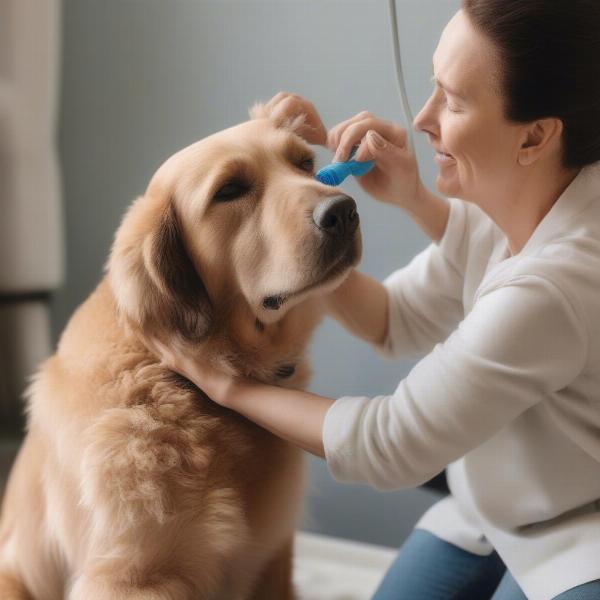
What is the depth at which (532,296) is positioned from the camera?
0.89 m

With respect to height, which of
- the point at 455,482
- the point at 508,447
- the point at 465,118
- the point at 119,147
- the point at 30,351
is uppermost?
the point at 465,118

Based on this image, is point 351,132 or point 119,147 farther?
point 119,147

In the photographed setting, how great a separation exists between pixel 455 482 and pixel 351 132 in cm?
58

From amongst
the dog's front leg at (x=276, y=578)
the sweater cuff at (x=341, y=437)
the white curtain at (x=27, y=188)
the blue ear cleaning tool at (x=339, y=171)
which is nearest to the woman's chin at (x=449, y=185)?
the blue ear cleaning tool at (x=339, y=171)

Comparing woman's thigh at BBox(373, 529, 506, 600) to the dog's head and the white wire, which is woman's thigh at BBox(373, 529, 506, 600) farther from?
the white wire

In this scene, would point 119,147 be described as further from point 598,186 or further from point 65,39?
point 598,186

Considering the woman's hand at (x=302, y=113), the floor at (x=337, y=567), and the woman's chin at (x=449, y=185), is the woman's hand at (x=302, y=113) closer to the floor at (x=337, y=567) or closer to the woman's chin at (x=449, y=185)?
the woman's chin at (x=449, y=185)

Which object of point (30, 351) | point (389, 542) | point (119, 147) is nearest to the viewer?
point (389, 542)

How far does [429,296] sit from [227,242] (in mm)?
403

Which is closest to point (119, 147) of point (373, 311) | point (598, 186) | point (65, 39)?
point (65, 39)

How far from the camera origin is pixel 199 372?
1.05 metres

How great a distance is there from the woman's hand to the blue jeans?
69cm

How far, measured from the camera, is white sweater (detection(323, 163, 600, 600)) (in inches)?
35.2

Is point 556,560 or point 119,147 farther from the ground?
point 119,147
